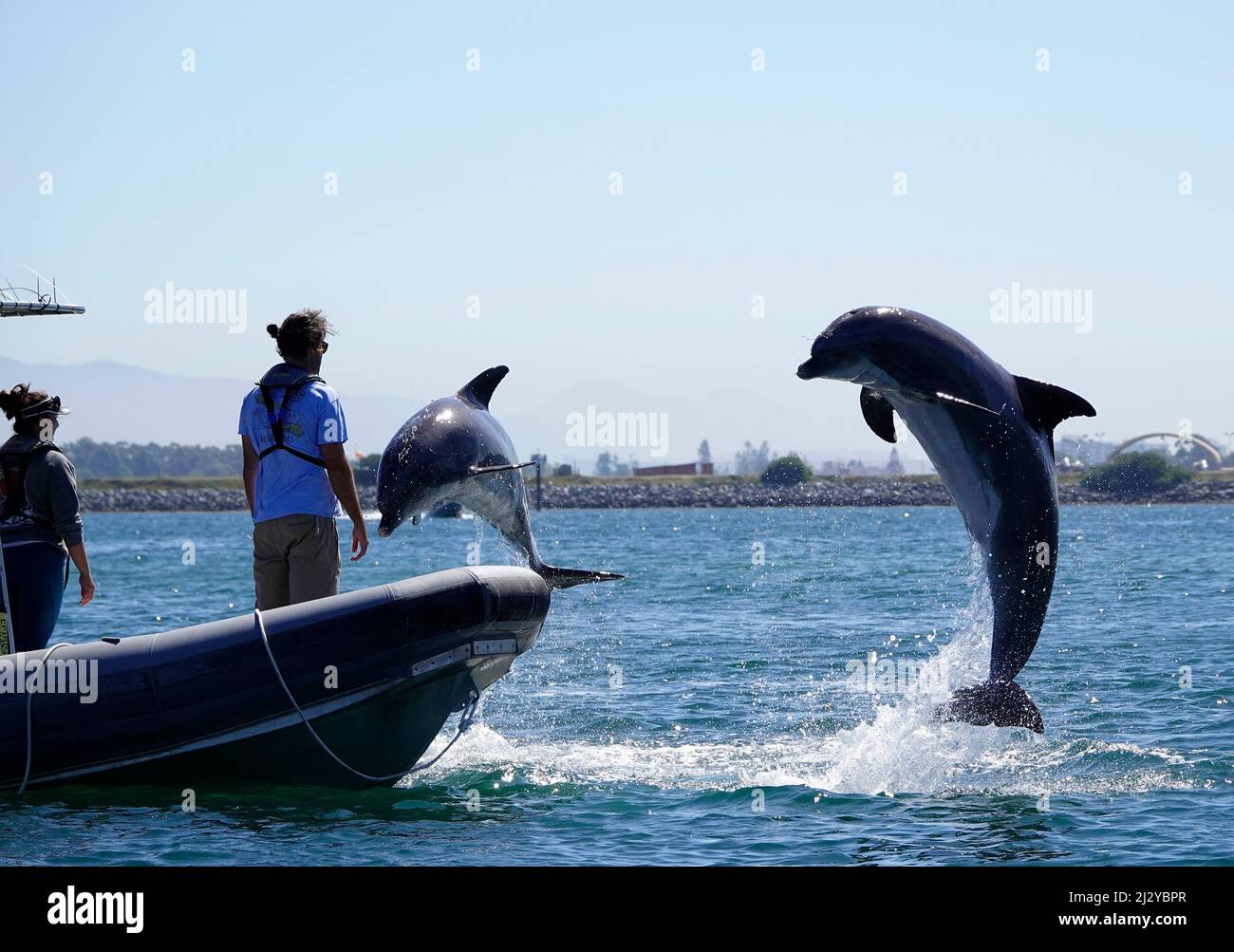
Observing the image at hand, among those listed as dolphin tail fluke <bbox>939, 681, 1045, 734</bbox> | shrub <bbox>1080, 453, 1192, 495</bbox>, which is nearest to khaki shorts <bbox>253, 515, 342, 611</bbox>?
dolphin tail fluke <bbox>939, 681, 1045, 734</bbox>

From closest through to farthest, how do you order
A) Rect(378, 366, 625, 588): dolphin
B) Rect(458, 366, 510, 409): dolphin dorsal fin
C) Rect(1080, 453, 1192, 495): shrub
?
Rect(378, 366, 625, 588): dolphin → Rect(458, 366, 510, 409): dolphin dorsal fin → Rect(1080, 453, 1192, 495): shrub

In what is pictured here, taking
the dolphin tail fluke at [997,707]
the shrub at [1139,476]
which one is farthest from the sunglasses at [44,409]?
the shrub at [1139,476]

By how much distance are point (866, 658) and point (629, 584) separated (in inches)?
581

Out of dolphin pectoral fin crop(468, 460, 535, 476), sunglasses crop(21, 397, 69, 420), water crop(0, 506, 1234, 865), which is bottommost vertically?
water crop(0, 506, 1234, 865)

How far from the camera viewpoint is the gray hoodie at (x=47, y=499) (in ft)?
31.1

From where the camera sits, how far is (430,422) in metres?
10.7

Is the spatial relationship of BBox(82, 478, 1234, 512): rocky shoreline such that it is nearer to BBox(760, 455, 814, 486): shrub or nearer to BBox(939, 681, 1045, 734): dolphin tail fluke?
BBox(760, 455, 814, 486): shrub

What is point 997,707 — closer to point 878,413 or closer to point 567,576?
point 878,413

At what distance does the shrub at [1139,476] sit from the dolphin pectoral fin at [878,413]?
122442mm

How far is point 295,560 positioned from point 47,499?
65.6 inches

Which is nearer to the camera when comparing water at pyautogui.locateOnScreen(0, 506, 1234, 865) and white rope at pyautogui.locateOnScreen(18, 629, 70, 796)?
water at pyautogui.locateOnScreen(0, 506, 1234, 865)

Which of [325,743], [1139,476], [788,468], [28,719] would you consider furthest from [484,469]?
[1139,476]

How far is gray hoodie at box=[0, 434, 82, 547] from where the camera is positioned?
949cm

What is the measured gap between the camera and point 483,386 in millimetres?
11656
